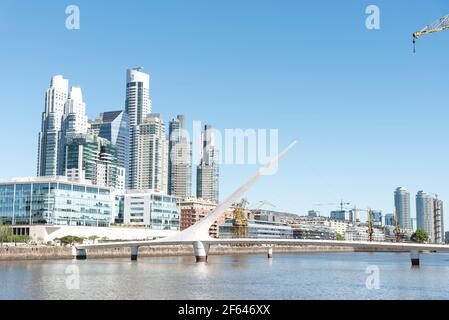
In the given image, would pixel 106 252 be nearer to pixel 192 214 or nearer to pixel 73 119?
pixel 192 214

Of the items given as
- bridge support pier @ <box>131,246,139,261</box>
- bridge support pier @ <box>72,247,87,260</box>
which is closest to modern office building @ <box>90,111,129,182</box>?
bridge support pier @ <box>72,247,87,260</box>

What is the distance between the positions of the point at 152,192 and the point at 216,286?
2947 inches

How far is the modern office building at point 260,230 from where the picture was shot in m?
135

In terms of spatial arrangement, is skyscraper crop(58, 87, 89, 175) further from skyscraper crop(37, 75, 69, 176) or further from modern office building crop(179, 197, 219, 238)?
modern office building crop(179, 197, 219, 238)

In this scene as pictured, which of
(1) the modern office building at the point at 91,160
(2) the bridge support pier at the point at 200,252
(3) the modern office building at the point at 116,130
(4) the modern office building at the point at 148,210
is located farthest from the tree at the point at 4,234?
(3) the modern office building at the point at 116,130

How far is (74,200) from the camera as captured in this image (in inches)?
3292

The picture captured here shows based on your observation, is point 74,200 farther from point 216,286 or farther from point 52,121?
point 52,121

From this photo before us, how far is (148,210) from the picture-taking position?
102 m

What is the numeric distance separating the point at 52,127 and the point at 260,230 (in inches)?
2935

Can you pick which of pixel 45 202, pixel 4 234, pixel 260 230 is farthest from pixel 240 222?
pixel 4 234

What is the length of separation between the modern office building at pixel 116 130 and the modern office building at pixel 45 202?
82005 millimetres

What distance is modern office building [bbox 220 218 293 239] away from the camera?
135 m

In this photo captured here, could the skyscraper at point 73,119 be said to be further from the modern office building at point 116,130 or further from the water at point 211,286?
the water at point 211,286
